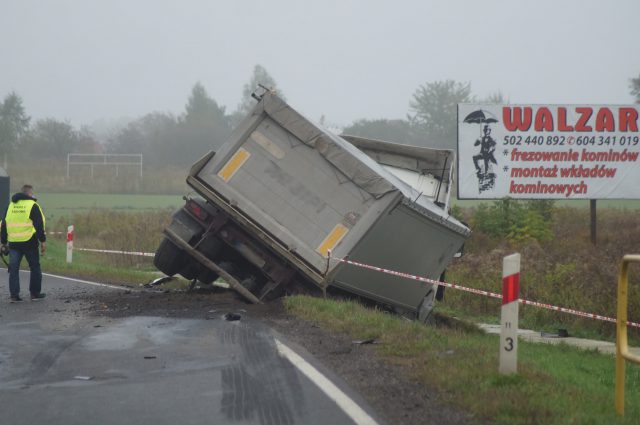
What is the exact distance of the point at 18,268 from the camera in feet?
44.6

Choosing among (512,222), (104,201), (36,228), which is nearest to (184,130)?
(104,201)

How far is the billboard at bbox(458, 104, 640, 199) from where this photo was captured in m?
27.5

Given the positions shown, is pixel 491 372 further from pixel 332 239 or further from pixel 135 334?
pixel 332 239

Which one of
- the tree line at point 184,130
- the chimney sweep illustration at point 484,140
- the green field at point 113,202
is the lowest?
the green field at point 113,202

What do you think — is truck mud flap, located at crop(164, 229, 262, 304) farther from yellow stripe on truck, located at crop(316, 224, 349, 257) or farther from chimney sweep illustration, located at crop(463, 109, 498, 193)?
chimney sweep illustration, located at crop(463, 109, 498, 193)

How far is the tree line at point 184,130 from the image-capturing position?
8619cm

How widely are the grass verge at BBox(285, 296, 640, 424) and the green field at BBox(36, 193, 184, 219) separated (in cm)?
Result: 3940

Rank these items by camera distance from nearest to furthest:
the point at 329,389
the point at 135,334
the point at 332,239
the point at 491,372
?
the point at 329,389
the point at 491,372
the point at 135,334
the point at 332,239

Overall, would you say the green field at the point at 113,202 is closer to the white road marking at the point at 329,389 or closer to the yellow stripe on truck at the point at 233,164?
the yellow stripe on truck at the point at 233,164

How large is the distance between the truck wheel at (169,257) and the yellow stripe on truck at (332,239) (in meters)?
2.68

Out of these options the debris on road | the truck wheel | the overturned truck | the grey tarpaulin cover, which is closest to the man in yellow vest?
the truck wheel

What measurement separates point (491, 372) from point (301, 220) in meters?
5.58

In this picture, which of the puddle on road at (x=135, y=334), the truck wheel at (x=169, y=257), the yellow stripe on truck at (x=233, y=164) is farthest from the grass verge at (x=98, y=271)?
the puddle on road at (x=135, y=334)

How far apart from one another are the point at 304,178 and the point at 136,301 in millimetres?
3082
